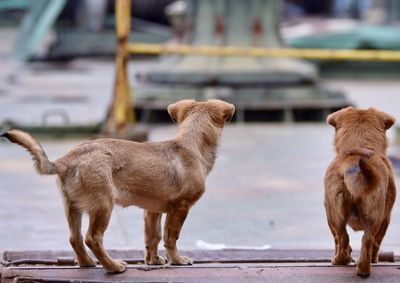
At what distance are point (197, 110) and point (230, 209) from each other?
139 inches

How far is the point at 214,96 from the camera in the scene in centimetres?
1547

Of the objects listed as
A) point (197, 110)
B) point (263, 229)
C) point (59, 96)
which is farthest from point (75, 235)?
point (59, 96)

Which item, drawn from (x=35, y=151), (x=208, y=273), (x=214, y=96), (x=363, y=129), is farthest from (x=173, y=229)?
(x=214, y=96)

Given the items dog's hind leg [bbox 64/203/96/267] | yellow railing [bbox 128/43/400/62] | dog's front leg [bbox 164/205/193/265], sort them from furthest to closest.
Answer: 1. yellow railing [bbox 128/43/400/62]
2. dog's front leg [bbox 164/205/193/265]
3. dog's hind leg [bbox 64/203/96/267]

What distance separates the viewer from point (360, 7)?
41219 millimetres

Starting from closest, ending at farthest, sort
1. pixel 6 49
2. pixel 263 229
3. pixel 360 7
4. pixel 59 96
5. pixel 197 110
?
pixel 197 110
pixel 263 229
pixel 59 96
pixel 6 49
pixel 360 7

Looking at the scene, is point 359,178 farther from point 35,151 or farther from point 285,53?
point 285,53

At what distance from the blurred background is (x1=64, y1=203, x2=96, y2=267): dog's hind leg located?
2.04m

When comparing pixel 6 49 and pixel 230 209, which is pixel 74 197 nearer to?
pixel 230 209

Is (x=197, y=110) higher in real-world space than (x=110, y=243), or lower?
higher

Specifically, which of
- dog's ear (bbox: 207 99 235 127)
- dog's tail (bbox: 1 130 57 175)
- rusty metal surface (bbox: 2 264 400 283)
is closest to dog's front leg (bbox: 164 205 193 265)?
rusty metal surface (bbox: 2 264 400 283)

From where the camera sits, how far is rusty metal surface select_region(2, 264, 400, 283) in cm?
616

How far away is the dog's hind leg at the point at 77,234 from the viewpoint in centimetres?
610

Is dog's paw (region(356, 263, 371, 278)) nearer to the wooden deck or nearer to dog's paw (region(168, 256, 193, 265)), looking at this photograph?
the wooden deck
